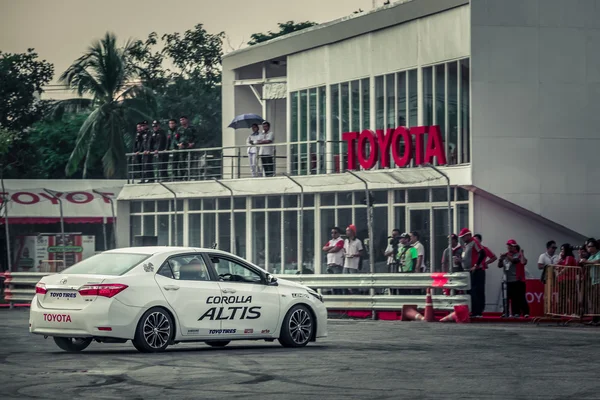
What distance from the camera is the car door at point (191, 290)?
52.0 feet

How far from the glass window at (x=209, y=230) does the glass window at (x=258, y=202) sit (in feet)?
5.41

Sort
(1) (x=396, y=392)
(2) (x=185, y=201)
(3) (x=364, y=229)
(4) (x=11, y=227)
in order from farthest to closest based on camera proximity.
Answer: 1. (4) (x=11, y=227)
2. (2) (x=185, y=201)
3. (3) (x=364, y=229)
4. (1) (x=396, y=392)

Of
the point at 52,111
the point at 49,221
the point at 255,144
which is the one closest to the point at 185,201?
the point at 255,144

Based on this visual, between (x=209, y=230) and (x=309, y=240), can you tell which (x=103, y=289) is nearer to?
(x=309, y=240)

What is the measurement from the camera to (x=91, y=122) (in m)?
61.2

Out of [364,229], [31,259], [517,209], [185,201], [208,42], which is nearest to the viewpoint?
[517,209]

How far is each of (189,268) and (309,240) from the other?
1750 cm

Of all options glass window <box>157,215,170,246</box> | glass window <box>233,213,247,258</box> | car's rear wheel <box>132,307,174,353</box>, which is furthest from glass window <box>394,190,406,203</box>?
car's rear wheel <box>132,307,174,353</box>

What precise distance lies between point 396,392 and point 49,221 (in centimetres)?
3727

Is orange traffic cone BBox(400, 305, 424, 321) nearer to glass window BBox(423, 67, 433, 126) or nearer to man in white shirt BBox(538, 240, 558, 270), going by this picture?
man in white shirt BBox(538, 240, 558, 270)

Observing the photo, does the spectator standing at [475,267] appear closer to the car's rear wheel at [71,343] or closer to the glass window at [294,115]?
the car's rear wheel at [71,343]

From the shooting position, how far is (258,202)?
35.0m

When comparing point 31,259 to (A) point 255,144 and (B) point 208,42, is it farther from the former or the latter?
(B) point 208,42

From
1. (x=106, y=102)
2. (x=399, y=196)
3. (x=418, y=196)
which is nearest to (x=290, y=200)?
(x=399, y=196)
